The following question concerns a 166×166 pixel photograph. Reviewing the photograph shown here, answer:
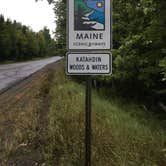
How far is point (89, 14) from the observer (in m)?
3.80

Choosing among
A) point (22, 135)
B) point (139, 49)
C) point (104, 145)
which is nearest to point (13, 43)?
point (139, 49)

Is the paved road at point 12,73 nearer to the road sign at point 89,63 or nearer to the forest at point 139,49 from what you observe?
the forest at point 139,49

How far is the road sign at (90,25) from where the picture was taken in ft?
12.5

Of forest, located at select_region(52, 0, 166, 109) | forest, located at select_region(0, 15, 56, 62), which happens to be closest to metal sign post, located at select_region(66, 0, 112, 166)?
forest, located at select_region(52, 0, 166, 109)

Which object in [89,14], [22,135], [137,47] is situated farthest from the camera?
[137,47]

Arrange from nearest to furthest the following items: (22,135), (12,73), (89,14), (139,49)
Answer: (89,14), (22,135), (139,49), (12,73)

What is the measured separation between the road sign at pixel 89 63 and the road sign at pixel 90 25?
99 millimetres

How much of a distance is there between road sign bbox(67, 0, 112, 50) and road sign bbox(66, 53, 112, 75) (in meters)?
0.10

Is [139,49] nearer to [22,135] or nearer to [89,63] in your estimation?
[22,135]

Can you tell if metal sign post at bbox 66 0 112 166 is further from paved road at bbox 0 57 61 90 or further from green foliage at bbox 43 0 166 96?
paved road at bbox 0 57 61 90

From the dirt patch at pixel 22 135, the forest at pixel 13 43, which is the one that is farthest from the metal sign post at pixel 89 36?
the forest at pixel 13 43

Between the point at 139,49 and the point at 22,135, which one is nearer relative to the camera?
the point at 22,135

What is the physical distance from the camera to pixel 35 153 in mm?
5039

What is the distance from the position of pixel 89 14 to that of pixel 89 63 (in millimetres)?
613
